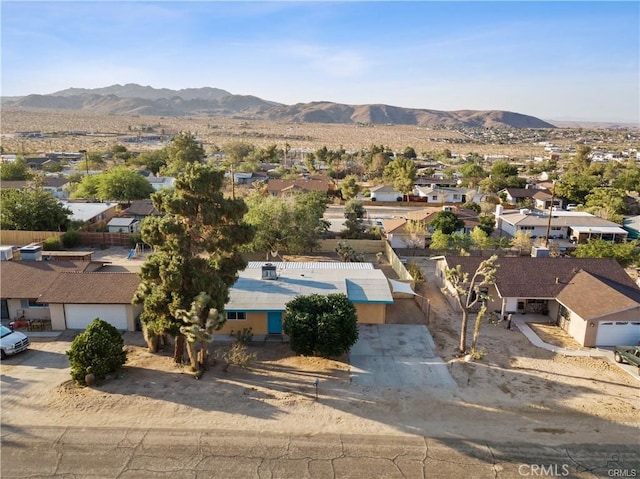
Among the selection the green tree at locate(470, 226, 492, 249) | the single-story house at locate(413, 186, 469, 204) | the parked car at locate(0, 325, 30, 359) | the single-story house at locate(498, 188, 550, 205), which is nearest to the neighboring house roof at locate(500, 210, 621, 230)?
the green tree at locate(470, 226, 492, 249)

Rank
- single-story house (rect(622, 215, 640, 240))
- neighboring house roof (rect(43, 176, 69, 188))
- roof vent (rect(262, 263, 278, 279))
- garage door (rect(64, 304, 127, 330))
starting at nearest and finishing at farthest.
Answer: garage door (rect(64, 304, 127, 330)), roof vent (rect(262, 263, 278, 279)), single-story house (rect(622, 215, 640, 240)), neighboring house roof (rect(43, 176, 69, 188))

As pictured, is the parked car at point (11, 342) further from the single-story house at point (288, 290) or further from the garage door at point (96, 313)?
the single-story house at point (288, 290)

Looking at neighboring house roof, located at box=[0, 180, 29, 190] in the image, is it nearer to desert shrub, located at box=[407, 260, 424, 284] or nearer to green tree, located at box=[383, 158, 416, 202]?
green tree, located at box=[383, 158, 416, 202]

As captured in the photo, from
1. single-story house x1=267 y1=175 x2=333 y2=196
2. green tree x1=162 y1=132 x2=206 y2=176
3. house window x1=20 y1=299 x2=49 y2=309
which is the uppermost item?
green tree x1=162 y1=132 x2=206 y2=176

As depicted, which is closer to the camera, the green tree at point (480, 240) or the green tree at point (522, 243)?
the green tree at point (522, 243)

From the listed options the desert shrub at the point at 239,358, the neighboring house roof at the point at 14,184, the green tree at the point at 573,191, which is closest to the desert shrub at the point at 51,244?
the desert shrub at the point at 239,358

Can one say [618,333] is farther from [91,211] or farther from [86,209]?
[86,209]

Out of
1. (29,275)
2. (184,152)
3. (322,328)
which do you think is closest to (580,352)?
(322,328)
